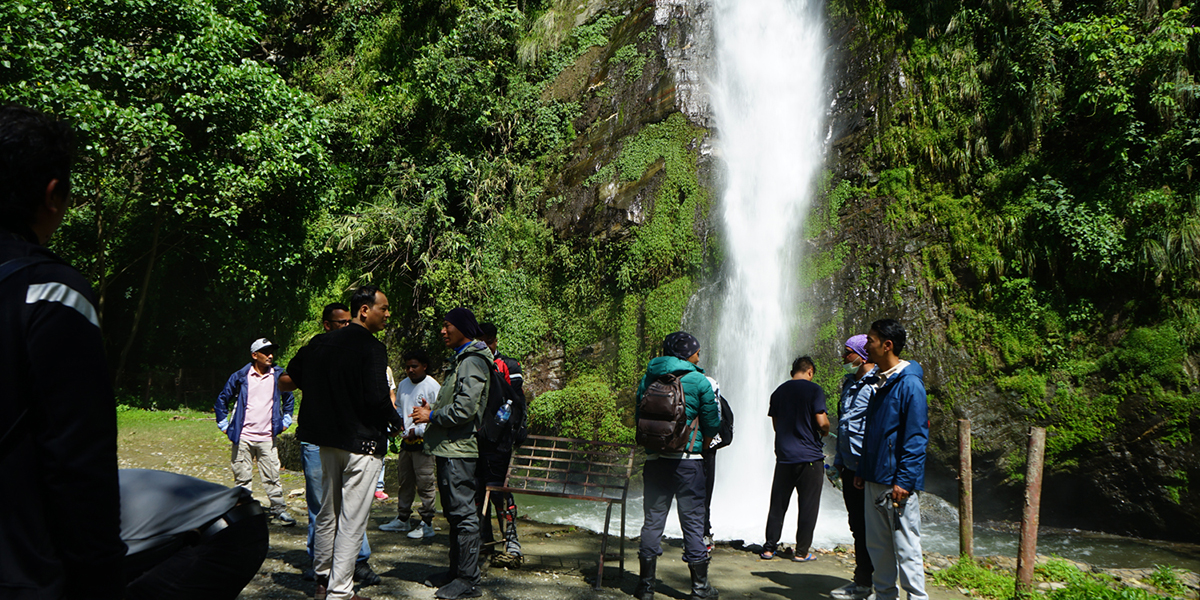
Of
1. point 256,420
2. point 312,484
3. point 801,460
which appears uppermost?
point 801,460

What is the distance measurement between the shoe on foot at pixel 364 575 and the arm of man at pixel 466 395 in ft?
4.01

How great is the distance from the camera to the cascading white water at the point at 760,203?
456 inches

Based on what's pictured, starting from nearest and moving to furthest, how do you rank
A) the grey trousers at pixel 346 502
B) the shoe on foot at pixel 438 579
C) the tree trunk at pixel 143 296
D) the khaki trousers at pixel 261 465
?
the grey trousers at pixel 346 502, the shoe on foot at pixel 438 579, the khaki trousers at pixel 261 465, the tree trunk at pixel 143 296

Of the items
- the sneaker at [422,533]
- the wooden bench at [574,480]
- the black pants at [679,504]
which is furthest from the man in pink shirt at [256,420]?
the black pants at [679,504]

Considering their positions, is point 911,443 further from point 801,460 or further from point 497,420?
point 497,420

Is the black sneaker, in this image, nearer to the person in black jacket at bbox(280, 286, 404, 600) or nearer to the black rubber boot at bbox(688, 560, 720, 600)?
the person in black jacket at bbox(280, 286, 404, 600)

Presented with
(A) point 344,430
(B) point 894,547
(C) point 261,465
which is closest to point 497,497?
(A) point 344,430

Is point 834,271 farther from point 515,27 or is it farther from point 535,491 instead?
point 515,27

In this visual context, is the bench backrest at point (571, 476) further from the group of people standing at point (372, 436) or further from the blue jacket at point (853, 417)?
the blue jacket at point (853, 417)

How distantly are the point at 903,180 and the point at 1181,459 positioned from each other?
570cm

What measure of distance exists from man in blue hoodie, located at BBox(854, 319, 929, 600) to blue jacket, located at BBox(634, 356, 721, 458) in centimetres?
112

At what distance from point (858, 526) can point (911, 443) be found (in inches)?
75.1

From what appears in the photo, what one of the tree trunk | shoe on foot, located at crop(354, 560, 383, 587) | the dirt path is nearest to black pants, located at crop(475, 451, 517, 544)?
the dirt path

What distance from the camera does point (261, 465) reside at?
293 inches
